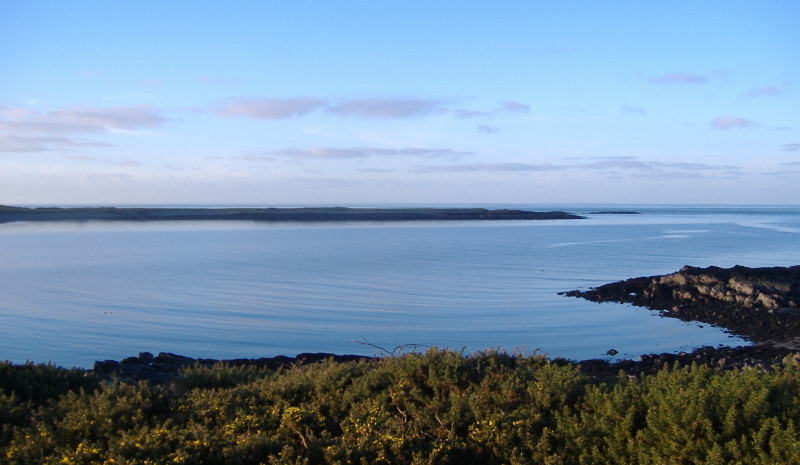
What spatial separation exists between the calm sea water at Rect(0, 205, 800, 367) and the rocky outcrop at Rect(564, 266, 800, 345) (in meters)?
0.94

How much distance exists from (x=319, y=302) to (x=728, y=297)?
43.0ft

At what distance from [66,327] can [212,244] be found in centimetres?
2691

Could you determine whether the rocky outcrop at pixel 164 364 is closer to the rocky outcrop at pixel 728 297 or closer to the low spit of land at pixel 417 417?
the low spit of land at pixel 417 417

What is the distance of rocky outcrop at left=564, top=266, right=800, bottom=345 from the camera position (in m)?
16.0

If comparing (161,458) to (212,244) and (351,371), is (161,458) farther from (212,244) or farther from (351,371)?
(212,244)

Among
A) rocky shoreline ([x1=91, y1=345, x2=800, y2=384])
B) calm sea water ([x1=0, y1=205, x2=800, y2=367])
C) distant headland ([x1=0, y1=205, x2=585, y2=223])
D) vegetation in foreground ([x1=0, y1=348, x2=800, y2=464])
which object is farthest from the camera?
distant headland ([x1=0, y1=205, x2=585, y2=223])

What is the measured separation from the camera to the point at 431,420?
5355mm

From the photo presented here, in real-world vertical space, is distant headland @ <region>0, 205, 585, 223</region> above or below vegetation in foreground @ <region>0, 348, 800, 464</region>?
above

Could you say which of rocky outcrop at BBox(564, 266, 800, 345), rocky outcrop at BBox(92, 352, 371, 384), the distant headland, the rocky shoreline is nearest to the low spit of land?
rocky outcrop at BBox(92, 352, 371, 384)

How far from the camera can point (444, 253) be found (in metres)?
36.0

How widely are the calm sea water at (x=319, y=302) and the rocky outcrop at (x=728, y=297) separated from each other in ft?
3.09

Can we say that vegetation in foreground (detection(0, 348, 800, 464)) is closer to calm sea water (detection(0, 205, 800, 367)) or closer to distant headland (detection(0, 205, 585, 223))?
calm sea water (detection(0, 205, 800, 367))

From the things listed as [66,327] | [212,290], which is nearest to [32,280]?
[212,290]

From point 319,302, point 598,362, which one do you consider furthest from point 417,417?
point 319,302
